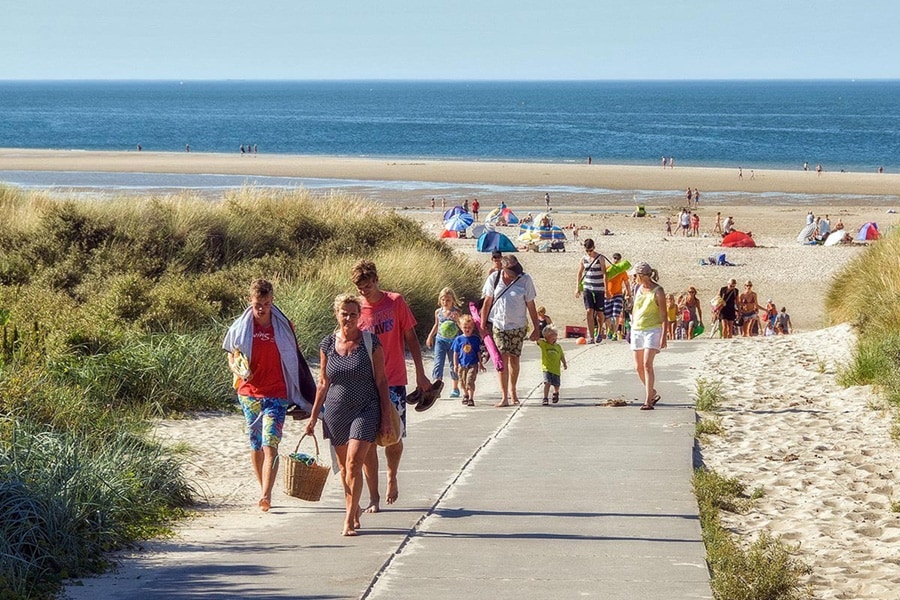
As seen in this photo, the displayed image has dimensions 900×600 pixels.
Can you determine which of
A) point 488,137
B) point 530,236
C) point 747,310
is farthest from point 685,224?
point 488,137

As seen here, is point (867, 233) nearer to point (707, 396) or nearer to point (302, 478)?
point (707, 396)

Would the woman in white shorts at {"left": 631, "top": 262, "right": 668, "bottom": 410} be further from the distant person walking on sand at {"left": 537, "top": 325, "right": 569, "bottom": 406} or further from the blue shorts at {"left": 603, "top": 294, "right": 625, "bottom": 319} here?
the blue shorts at {"left": 603, "top": 294, "right": 625, "bottom": 319}

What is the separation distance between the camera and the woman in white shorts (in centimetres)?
1195

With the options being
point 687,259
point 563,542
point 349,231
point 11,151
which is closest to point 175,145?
point 11,151

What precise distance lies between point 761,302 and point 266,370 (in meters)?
22.0

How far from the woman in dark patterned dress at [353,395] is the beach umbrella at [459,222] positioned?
32.0 meters

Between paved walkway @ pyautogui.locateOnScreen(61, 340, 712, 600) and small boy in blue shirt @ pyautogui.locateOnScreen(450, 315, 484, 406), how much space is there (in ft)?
5.91

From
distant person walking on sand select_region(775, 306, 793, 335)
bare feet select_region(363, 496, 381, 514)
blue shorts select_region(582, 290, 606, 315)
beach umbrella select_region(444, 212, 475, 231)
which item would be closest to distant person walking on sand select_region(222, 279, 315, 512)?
bare feet select_region(363, 496, 381, 514)

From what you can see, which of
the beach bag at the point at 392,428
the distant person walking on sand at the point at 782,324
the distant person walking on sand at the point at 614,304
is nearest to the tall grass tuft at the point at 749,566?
the beach bag at the point at 392,428

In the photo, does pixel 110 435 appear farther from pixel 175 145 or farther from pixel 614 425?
pixel 175 145

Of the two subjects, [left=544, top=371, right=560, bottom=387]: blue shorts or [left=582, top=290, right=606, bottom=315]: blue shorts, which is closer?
[left=544, top=371, right=560, bottom=387]: blue shorts

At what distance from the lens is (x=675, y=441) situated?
10.2 meters

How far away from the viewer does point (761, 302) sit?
92.5 ft

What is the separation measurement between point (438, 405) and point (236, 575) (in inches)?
276
